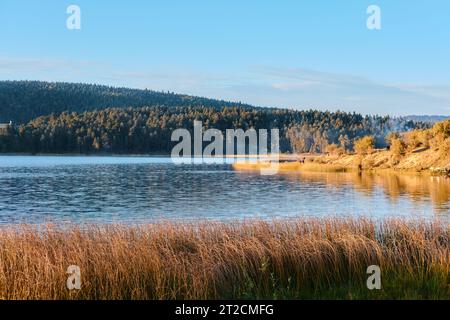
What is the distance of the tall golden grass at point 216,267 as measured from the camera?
12.7 meters

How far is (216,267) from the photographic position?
1379 centimetres

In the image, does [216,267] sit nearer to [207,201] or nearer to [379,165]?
[207,201]

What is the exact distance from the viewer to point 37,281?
41.0 ft

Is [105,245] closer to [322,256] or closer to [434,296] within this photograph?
[322,256]

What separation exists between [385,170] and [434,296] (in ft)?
259

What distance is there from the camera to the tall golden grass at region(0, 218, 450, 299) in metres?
12.7

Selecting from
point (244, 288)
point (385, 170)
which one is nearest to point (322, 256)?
point (244, 288)

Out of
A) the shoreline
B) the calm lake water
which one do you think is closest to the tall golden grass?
the calm lake water

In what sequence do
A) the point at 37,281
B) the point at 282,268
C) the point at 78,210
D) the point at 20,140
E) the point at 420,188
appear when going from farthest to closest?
the point at 20,140 < the point at 420,188 < the point at 78,210 < the point at 282,268 < the point at 37,281

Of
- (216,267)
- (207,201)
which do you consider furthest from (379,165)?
(216,267)

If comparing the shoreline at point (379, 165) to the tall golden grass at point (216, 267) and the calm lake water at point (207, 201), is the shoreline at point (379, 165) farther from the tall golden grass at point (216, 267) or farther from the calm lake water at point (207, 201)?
the tall golden grass at point (216, 267)

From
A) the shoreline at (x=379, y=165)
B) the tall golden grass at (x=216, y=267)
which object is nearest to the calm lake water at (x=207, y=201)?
the tall golden grass at (x=216, y=267)

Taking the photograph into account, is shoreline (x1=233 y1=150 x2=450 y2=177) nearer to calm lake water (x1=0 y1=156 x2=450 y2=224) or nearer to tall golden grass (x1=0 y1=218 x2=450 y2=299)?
calm lake water (x1=0 y1=156 x2=450 y2=224)
